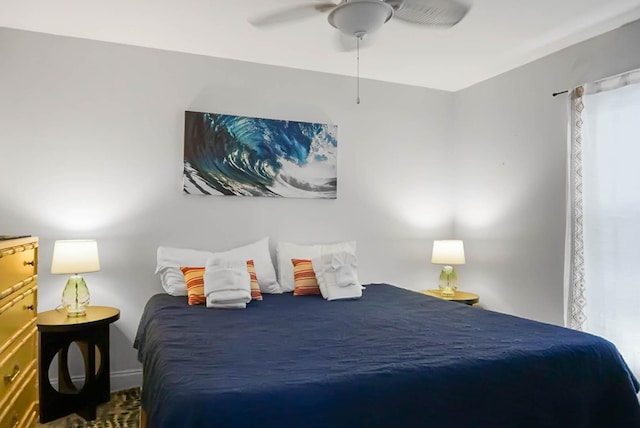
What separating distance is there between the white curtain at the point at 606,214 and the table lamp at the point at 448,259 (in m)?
0.92

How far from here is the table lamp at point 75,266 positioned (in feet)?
9.12

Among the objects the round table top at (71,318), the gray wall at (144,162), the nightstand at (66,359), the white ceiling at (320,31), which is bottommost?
the nightstand at (66,359)

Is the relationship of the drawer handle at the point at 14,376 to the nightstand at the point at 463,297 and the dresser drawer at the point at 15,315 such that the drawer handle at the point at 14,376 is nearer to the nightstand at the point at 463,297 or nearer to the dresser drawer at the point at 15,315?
the dresser drawer at the point at 15,315

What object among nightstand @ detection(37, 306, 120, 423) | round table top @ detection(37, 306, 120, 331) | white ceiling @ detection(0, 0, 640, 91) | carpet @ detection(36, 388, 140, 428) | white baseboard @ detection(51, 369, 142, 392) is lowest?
carpet @ detection(36, 388, 140, 428)

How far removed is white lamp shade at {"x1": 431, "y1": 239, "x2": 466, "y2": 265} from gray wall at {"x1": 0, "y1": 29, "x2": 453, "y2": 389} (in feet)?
1.10

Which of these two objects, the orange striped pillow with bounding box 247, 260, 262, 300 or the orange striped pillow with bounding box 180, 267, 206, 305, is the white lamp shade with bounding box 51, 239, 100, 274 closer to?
the orange striped pillow with bounding box 180, 267, 206, 305

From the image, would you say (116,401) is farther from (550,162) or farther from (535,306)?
(550,162)

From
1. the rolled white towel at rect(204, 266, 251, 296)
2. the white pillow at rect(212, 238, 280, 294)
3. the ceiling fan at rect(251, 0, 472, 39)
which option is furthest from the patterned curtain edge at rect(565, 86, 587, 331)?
the rolled white towel at rect(204, 266, 251, 296)

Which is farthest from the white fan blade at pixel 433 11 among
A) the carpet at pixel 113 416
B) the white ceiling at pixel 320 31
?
the carpet at pixel 113 416

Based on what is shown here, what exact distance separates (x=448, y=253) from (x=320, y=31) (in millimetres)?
2102

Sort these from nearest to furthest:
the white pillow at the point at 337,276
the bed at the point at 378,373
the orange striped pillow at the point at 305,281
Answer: the bed at the point at 378,373 < the white pillow at the point at 337,276 < the orange striped pillow at the point at 305,281

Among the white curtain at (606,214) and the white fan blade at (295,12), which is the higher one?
the white fan blade at (295,12)

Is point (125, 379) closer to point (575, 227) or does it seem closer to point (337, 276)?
point (337, 276)

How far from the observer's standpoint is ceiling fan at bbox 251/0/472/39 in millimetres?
2008
